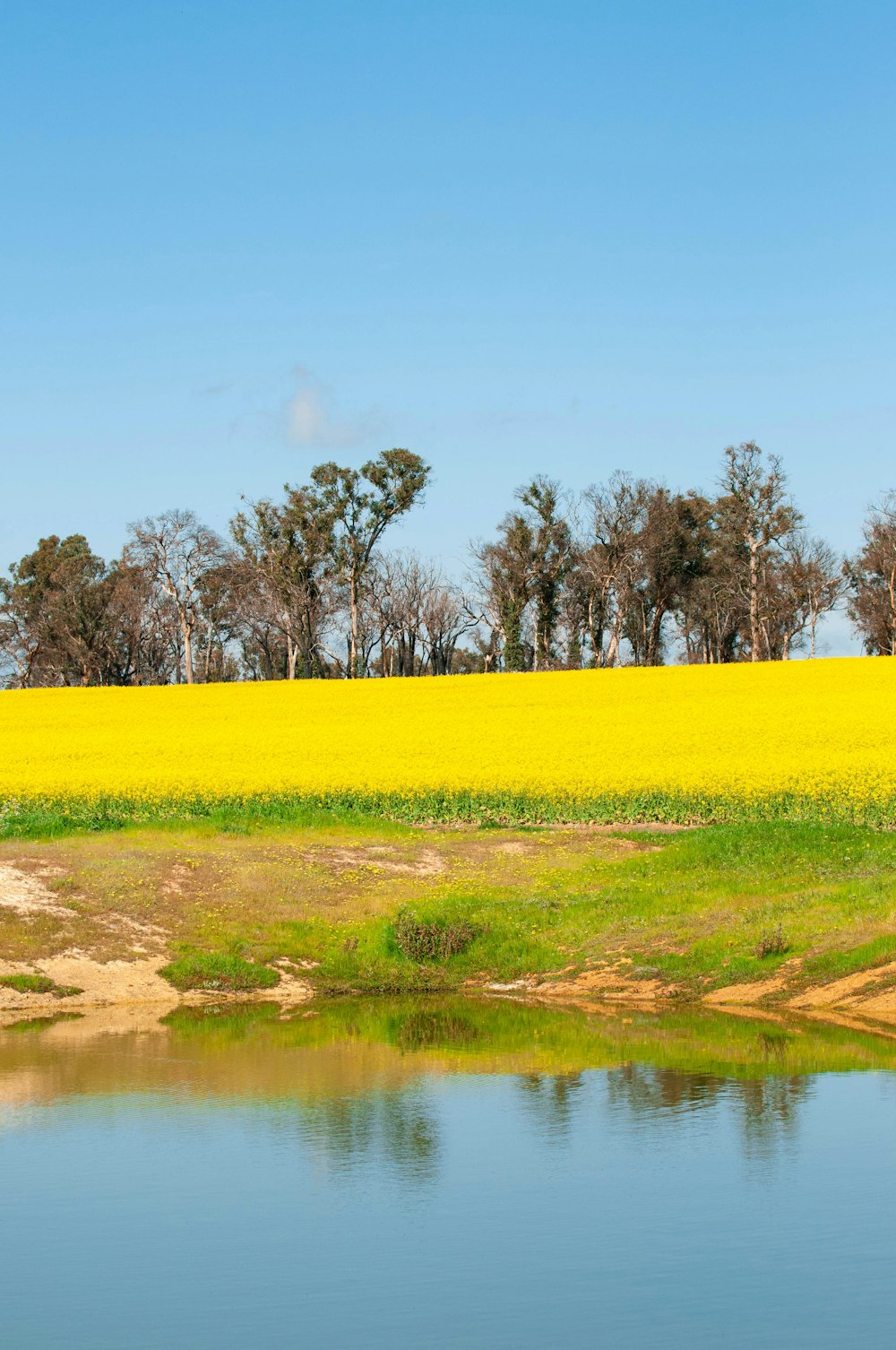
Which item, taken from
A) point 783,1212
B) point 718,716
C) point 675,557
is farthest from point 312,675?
point 783,1212

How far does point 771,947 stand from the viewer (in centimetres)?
2095

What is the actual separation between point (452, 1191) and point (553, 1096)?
11.4ft

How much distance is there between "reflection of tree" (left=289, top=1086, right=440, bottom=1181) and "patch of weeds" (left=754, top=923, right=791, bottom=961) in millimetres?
7752

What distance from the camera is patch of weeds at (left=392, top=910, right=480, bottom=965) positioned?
23.4m

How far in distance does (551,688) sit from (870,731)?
68.5 feet

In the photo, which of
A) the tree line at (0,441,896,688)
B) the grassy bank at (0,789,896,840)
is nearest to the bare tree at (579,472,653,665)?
the tree line at (0,441,896,688)

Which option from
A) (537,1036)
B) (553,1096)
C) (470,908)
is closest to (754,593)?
(470,908)

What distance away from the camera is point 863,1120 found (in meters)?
13.2

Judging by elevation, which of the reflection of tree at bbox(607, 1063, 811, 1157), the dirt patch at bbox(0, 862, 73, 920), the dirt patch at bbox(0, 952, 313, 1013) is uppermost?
the dirt patch at bbox(0, 862, 73, 920)

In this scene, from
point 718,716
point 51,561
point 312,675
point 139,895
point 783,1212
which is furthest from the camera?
point 51,561

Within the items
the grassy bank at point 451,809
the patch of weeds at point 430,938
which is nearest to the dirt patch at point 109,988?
the patch of weeds at point 430,938

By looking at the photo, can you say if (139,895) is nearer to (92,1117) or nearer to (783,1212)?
Answer: (92,1117)

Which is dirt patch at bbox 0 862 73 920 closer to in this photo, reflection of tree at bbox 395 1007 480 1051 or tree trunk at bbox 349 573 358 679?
reflection of tree at bbox 395 1007 480 1051

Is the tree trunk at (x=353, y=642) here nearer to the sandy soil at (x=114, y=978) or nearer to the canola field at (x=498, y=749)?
the canola field at (x=498, y=749)
